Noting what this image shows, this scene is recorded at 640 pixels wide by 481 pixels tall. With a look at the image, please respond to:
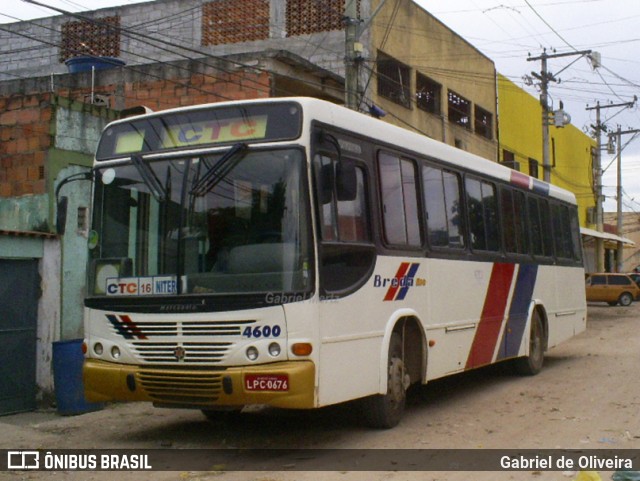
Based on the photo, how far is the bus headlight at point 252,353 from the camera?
715 cm

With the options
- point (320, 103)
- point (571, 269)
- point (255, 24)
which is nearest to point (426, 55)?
point (255, 24)

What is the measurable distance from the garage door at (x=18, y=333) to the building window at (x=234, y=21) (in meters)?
16.5

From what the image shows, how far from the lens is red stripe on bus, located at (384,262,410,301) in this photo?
859cm

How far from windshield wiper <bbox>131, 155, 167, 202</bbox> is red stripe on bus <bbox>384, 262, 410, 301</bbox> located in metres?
2.49

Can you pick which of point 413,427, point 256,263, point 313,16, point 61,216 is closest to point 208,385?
point 256,263

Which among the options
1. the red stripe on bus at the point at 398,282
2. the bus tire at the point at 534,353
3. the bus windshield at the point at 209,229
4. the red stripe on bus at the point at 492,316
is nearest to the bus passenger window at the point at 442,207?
the red stripe on bus at the point at 398,282

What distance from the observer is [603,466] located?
23.0 feet

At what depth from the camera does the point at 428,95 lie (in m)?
29.1

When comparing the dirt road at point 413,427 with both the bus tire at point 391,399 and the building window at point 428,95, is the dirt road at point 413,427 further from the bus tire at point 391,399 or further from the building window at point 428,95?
the building window at point 428,95

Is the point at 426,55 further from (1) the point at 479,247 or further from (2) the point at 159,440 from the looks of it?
(2) the point at 159,440

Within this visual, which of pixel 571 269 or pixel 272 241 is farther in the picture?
pixel 571 269

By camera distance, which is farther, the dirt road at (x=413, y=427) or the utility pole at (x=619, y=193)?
the utility pole at (x=619, y=193)

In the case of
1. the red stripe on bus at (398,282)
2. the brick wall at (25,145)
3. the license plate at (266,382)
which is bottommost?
the license plate at (266,382)

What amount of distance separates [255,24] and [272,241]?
66.5 ft
